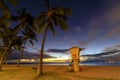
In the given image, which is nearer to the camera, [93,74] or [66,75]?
[66,75]

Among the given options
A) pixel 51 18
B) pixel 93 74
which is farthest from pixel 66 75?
pixel 51 18

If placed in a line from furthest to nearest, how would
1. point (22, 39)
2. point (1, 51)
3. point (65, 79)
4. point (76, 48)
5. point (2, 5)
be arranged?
point (1, 51), point (22, 39), point (76, 48), point (2, 5), point (65, 79)

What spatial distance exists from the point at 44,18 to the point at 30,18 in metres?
6.79

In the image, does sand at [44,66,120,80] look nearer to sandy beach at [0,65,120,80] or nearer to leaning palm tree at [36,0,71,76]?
sandy beach at [0,65,120,80]

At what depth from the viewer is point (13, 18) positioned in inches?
981

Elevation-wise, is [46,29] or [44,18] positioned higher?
[44,18]

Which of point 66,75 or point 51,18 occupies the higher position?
point 51,18

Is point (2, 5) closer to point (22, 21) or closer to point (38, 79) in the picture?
point (38, 79)

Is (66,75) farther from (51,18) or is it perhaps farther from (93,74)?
(51,18)

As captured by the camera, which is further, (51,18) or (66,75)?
(51,18)

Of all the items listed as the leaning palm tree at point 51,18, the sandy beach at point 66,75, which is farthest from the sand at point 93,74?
the leaning palm tree at point 51,18

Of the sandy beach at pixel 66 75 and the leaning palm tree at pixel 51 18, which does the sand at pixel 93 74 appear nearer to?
the sandy beach at pixel 66 75

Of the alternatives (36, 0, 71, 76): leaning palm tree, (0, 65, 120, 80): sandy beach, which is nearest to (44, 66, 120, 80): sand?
(0, 65, 120, 80): sandy beach

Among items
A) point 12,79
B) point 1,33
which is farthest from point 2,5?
point 1,33
